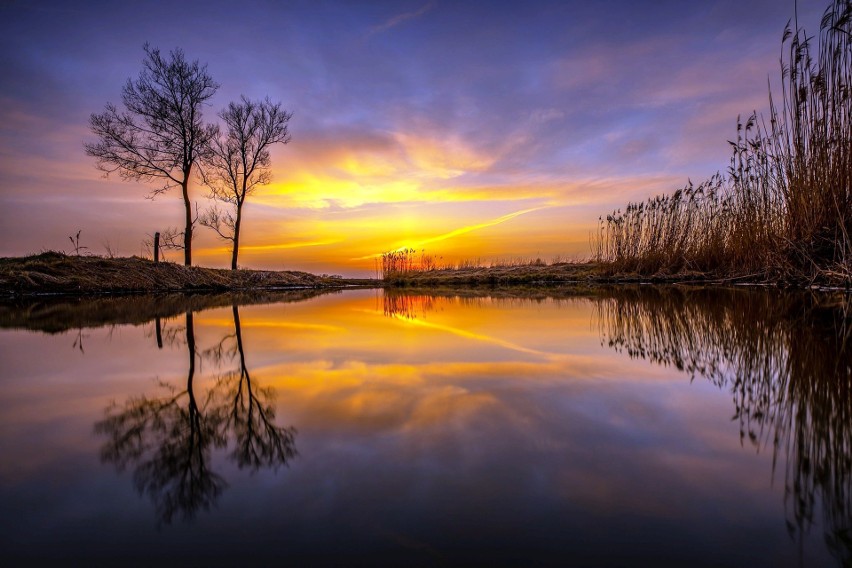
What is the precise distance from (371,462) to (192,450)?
619mm

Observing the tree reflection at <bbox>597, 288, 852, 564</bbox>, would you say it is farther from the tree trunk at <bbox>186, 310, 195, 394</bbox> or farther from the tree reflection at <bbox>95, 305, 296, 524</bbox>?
the tree trunk at <bbox>186, 310, 195, 394</bbox>

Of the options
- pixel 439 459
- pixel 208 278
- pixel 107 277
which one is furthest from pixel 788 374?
pixel 208 278

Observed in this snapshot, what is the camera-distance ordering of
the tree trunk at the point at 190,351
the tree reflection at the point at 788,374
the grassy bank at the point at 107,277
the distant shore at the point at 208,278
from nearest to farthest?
the tree reflection at the point at 788,374
the tree trunk at the point at 190,351
the grassy bank at the point at 107,277
the distant shore at the point at 208,278

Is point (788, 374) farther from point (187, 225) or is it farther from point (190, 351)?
point (187, 225)

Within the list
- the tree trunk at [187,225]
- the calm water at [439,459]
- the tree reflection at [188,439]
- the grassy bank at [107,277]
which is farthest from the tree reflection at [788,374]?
the tree trunk at [187,225]

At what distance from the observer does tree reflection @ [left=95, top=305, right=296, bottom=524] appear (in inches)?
48.5

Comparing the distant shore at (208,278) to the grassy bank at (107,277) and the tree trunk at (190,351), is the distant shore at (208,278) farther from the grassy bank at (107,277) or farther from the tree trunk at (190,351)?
the tree trunk at (190,351)

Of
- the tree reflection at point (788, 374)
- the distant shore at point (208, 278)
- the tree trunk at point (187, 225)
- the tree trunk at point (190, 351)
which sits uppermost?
the tree trunk at point (187, 225)

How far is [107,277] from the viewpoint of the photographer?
12.3 meters

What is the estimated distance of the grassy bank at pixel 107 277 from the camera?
1093 cm

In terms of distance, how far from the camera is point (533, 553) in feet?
3.06

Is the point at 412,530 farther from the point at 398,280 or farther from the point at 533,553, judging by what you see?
the point at 398,280

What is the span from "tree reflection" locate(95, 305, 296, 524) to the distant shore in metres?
9.07

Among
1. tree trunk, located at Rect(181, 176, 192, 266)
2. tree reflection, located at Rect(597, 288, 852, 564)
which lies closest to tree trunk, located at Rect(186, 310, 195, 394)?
tree reflection, located at Rect(597, 288, 852, 564)
